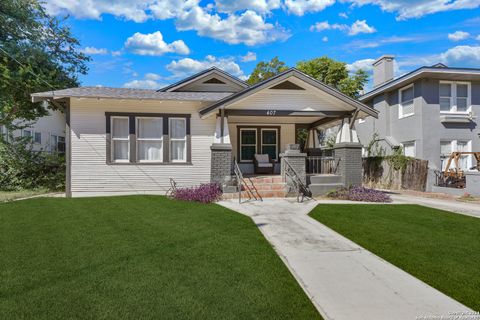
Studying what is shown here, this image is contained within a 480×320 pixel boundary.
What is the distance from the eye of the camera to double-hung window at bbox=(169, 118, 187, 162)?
1266cm

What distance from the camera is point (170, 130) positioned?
12.6 m

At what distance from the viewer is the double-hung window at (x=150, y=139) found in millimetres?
12438

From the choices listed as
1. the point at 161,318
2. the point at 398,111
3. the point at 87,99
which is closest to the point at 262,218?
the point at 161,318

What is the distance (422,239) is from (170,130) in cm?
964

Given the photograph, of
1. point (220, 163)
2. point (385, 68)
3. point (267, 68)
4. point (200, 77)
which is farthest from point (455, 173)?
point (267, 68)

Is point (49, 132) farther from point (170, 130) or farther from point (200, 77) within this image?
point (170, 130)

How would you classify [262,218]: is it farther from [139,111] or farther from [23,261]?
[139,111]

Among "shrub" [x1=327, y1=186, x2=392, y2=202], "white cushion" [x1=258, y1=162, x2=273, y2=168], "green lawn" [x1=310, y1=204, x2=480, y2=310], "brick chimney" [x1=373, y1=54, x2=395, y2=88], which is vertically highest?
"brick chimney" [x1=373, y1=54, x2=395, y2=88]

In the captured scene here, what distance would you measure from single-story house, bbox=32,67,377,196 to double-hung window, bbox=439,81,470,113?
682 cm

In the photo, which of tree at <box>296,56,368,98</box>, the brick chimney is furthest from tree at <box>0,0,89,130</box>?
tree at <box>296,56,368,98</box>

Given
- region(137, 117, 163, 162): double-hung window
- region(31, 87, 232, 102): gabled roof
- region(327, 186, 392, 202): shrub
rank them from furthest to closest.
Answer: region(137, 117, 163, 162): double-hung window < region(31, 87, 232, 102): gabled roof < region(327, 186, 392, 202): shrub

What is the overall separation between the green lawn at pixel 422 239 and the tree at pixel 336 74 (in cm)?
2480

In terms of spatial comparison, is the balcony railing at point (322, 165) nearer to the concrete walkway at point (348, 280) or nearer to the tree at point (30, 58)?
the concrete walkway at point (348, 280)

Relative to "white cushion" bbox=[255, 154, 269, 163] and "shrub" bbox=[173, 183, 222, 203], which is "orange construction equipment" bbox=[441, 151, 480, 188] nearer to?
"white cushion" bbox=[255, 154, 269, 163]
